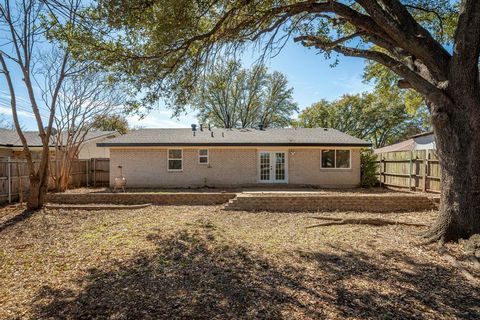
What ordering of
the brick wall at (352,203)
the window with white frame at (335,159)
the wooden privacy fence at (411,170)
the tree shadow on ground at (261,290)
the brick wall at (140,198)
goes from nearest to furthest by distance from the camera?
the tree shadow on ground at (261,290)
the brick wall at (352,203)
the brick wall at (140,198)
the wooden privacy fence at (411,170)
the window with white frame at (335,159)

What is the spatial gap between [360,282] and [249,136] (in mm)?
12414

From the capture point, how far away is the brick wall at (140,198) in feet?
→ 34.8

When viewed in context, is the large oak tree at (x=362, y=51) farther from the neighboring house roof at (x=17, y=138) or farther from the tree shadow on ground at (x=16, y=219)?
the neighboring house roof at (x=17, y=138)

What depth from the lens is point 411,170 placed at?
1295cm

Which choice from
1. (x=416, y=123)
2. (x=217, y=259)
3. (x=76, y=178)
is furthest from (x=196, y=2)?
(x=416, y=123)

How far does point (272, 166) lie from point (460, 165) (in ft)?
32.2

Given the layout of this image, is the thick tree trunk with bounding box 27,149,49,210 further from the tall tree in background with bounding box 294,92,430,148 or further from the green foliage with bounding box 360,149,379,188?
the tall tree in background with bounding box 294,92,430,148

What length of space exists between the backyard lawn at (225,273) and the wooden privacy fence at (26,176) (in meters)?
3.67

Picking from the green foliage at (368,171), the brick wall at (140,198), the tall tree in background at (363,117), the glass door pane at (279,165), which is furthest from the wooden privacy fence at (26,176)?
the tall tree in background at (363,117)

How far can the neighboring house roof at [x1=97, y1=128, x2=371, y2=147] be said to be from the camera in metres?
14.5

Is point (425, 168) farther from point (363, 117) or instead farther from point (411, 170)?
point (363, 117)

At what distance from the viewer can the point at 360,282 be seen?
4.05 m

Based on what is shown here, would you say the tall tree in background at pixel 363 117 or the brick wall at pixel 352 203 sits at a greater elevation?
the tall tree in background at pixel 363 117

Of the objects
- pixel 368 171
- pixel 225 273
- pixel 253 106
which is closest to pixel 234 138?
pixel 368 171
